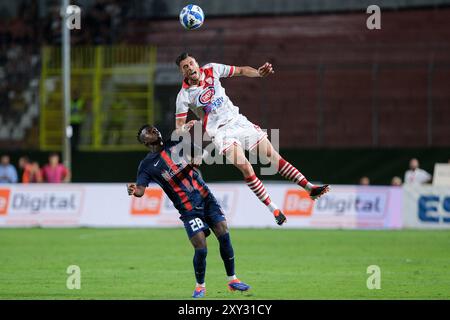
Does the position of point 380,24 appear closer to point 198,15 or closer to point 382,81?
point 382,81

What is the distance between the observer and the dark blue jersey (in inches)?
521

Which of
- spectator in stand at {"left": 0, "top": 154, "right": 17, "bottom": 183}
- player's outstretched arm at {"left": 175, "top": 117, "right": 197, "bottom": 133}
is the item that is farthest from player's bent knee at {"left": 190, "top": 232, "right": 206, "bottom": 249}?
spectator in stand at {"left": 0, "top": 154, "right": 17, "bottom": 183}

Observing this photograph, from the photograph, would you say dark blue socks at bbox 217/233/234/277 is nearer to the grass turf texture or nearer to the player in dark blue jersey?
the player in dark blue jersey

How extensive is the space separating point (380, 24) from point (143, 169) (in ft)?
70.6

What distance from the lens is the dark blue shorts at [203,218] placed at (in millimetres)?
13320

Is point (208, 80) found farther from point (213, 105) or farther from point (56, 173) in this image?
point (56, 173)

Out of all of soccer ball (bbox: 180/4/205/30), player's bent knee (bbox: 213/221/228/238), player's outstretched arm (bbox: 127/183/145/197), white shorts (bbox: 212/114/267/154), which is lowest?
player's bent knee (bbox: 213/221/228/238)

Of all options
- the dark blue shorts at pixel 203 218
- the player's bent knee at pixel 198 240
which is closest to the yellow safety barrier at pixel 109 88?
the dark blue shorts at pixel 203 218

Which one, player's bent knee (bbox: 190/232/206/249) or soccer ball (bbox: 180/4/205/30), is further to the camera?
soccer ball (bbox: 180/4/205/30)

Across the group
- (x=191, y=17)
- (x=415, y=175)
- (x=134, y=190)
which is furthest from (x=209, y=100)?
(x=415, y=175)

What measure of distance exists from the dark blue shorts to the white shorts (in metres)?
1.13

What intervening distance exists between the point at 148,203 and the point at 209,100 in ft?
43.6

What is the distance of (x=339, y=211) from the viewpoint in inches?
1051

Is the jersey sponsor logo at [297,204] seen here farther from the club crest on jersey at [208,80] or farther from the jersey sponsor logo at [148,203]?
the club crest on jersey at [208,80]
